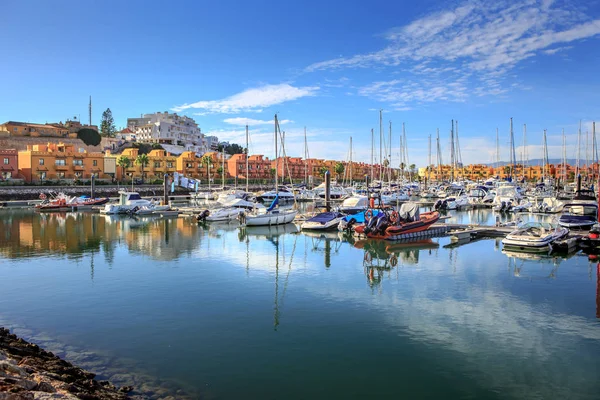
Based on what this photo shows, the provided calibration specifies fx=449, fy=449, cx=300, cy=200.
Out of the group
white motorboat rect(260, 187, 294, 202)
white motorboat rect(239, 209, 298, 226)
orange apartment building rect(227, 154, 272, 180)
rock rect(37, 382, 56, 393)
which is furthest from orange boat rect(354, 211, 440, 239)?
orange apartment building rect(227, 154, 272, 180)

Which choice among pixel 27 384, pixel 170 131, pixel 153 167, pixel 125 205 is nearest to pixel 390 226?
pixel 27 384

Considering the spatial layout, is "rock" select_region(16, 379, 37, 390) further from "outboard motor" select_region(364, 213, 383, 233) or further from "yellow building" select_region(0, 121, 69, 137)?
"yellow building" select_region(0, 121, 69, 137)

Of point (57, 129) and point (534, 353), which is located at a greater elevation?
point (57, 129)

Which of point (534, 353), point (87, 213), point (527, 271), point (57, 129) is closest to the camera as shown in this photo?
point (534, 353)

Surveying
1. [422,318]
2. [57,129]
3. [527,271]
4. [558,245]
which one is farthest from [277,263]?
[57,129]

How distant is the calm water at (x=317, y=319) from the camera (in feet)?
33.6

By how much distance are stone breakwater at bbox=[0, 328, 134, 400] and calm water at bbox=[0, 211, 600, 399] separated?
2.30 ft

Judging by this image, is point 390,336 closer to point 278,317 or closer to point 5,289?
point 278,317

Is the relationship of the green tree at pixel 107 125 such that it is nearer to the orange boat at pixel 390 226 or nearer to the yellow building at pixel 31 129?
the yellow building at pixel 31 129

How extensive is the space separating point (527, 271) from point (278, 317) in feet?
44.3

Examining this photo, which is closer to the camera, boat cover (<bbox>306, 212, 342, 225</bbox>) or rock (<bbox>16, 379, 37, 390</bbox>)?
rock (<bbox>16, 379, 37, 390</bbox>)

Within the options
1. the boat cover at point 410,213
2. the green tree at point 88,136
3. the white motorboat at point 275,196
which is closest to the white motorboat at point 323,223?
the boat cover at point 410,213

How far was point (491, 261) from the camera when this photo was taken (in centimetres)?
2392

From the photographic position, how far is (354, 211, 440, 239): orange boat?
99.9 feet
